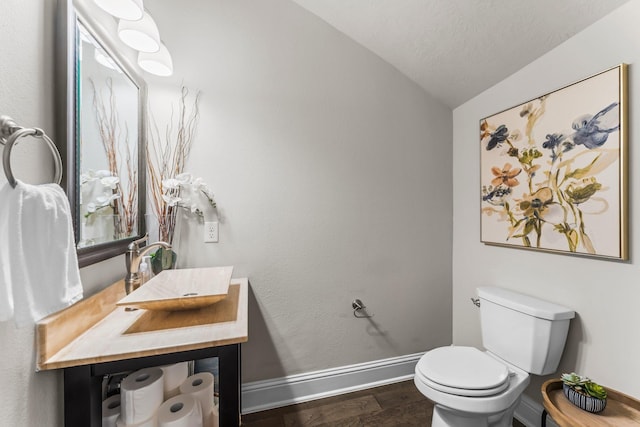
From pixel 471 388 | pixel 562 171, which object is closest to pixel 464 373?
pixel 471 388

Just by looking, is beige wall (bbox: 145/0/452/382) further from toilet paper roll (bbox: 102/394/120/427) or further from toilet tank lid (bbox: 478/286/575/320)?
toilet paper roll (bbox: 102/394/120/427)

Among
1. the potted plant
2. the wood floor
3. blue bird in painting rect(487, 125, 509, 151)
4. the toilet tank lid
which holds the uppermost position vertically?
blue bird in painting rect(487, 125, 509, 151)

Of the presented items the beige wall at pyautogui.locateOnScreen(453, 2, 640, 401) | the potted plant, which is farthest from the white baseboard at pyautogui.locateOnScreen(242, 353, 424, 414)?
the potted plant

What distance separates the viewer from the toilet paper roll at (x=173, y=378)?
3.30ft

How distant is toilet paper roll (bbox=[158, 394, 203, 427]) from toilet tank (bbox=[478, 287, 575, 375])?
1.46 metres

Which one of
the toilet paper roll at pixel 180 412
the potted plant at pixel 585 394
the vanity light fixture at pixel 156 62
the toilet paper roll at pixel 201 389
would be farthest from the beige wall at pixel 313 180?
the potted plant at pixel 585 394

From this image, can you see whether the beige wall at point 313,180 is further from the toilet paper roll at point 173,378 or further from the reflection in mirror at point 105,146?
the toilet paper roll at point 173,378

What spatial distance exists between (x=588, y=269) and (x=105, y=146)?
7.06 feet

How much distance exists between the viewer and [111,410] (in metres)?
0.89

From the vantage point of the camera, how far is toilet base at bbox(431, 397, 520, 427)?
1.15m

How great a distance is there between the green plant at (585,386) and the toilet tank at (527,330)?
0.15 metres

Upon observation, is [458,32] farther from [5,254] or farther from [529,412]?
[529,412]

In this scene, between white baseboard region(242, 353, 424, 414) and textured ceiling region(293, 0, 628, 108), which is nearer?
textured ceiling region(293, 0, 628, 108)

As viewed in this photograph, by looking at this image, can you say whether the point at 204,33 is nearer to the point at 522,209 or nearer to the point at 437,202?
the point at 437,202
